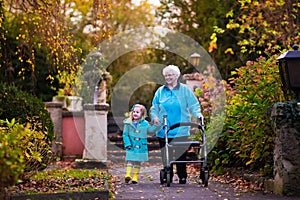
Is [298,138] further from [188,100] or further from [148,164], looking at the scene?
[148,164]

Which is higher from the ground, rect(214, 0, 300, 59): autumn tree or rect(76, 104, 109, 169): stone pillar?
rect(214, 0, 300, 59): autumn tree

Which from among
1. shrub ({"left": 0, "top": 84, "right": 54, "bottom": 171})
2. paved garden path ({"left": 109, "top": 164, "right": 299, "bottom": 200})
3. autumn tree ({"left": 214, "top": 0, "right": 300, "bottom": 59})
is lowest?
paved garden path ({"left": 109, "top": 164, "right": 299, "bottom": 200})

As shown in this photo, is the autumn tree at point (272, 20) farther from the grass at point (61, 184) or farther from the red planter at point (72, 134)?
the grass at point (61, 184)

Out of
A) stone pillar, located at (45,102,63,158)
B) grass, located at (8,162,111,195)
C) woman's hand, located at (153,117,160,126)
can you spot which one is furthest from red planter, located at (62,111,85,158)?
woman's hand, located at (153,117,160,126)

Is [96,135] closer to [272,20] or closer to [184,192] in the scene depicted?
[184,192]

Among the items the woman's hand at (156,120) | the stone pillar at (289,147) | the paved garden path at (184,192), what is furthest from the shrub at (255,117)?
the woman's hand at (156,120)

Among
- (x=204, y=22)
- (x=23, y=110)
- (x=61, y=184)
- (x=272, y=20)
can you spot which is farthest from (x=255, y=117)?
(x=204, y=22)

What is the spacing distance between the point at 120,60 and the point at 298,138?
2207cm

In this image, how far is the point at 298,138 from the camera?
6.39 m

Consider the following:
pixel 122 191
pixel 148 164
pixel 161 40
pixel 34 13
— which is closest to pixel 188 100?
pixel 122 191

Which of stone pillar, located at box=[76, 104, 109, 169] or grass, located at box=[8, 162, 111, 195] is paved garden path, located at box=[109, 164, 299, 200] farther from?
stone pillar, located at box=[76, 104, 109, 169]

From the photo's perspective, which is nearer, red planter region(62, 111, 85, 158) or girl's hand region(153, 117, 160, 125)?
girl's hand region(153, 117, 160, 125)

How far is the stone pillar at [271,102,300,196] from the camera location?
6371mm

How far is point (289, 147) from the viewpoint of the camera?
6.41m
